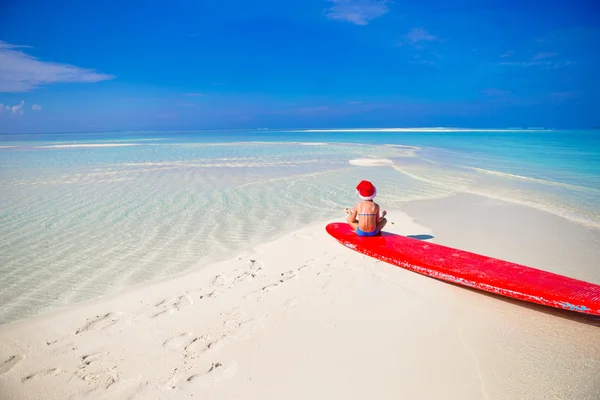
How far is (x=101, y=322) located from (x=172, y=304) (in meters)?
0.71

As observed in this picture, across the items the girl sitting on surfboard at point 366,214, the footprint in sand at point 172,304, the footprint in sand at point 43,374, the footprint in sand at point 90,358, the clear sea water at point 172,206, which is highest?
the girl sitting on surfboard at point 366,214

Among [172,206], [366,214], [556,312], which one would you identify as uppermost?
[366,214]

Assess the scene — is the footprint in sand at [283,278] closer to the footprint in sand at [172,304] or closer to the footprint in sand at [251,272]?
the footprint in sand at [251,272]

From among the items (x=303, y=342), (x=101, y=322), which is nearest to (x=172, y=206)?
(x=101, y=322)

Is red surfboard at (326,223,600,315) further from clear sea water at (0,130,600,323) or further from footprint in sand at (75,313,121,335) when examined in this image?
footprint in sand at (75,313,121,335)

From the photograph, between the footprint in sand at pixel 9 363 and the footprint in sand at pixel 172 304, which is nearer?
the footprint in sand at pixel 9 363

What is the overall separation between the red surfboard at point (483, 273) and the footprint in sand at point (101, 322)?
3.40m

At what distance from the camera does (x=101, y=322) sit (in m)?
3.49

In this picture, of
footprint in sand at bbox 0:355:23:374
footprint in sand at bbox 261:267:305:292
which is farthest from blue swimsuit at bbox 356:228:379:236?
footprint in sand at bbox 0:355:23:374

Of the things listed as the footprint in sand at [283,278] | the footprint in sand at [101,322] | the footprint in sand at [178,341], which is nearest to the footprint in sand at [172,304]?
the footprint in sand at [101,322]

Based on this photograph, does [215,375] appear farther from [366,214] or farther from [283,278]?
[366,214]

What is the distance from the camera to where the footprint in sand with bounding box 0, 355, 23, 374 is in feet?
9.29

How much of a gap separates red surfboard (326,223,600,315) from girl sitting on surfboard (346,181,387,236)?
0.45 feet

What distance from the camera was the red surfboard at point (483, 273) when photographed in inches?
132
